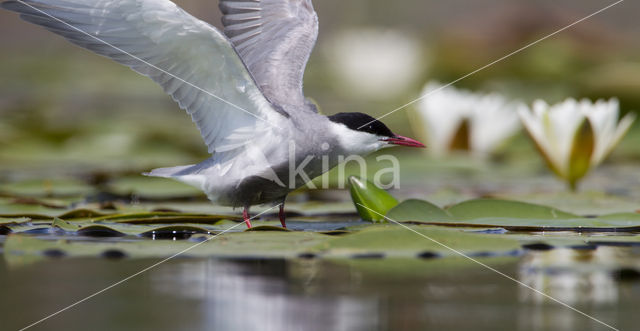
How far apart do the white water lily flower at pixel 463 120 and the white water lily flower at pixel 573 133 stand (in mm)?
1269

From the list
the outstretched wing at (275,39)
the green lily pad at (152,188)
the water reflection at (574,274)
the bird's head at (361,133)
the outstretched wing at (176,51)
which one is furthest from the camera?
the green lily pad at (152,188)

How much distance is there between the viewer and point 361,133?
4.41 meters

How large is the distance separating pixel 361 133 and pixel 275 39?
1.14 metres

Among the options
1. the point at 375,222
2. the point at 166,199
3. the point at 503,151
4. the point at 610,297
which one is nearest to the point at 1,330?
the point at 610,297

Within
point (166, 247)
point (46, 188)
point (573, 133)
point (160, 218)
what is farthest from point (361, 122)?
point (46, 188)

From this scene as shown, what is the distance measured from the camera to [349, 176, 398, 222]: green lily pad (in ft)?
14.0

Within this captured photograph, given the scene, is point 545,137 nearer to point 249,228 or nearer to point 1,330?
point 249,228

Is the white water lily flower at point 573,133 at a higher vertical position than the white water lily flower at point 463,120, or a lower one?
lower

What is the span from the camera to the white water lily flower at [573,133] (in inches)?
201

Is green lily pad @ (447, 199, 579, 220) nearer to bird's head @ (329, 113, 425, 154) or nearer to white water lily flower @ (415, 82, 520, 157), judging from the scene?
bird's head @ (329, 113, 425, 154)

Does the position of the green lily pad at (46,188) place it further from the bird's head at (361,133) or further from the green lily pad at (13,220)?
the bird's head at (361,133)

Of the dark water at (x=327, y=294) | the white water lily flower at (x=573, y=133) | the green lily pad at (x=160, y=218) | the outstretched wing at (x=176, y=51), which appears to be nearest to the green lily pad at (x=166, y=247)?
the dark water at (x=327, y=294)

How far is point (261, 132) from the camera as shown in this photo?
4.35 m

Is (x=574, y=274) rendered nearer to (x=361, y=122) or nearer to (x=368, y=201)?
(x=368, y=201)
